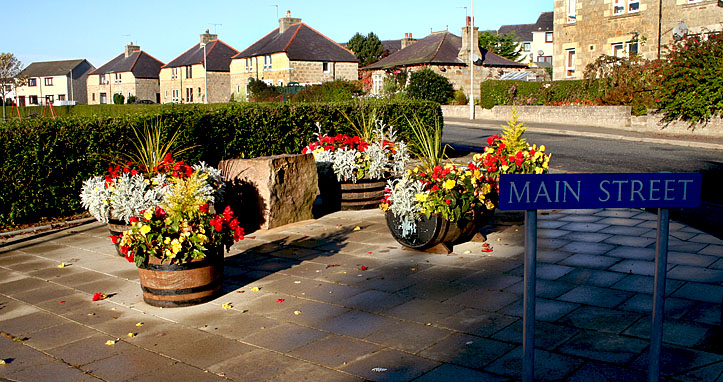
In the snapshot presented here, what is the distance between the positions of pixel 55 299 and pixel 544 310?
4696mm

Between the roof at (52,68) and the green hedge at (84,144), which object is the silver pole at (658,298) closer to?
the green hedge at (84,144)

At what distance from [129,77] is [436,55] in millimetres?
55797

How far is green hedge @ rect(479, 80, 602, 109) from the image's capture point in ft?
97.3

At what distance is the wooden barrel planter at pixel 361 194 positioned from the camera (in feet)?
34.1

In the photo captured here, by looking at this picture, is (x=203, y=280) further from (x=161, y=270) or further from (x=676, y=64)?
(x=676, y=64)

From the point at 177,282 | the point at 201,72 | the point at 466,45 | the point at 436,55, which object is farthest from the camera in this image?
the point at 201,72

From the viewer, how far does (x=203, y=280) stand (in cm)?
596

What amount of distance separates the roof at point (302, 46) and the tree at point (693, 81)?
141ft

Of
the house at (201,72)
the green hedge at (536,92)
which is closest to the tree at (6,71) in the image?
the house at (201,72)

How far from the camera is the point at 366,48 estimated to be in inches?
3292

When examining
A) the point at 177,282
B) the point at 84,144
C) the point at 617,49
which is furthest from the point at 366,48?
the point at 177,282

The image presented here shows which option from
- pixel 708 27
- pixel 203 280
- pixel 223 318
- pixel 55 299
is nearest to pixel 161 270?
pixel 203 280

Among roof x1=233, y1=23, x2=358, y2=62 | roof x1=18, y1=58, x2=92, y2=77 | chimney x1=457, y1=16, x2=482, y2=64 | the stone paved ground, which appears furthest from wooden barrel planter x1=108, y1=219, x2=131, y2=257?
roof x1=18, y1=58, x2=92, y2=77

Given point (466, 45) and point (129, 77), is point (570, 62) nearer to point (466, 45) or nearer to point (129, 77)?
point (466, 45)
